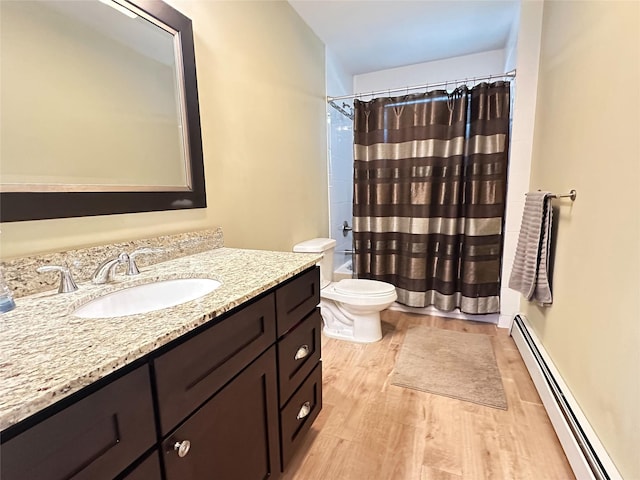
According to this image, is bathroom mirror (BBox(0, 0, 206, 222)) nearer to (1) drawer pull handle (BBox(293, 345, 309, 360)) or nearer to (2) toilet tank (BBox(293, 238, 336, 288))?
(1) drawer pull handle (BBox(293, 345, 309, 360))

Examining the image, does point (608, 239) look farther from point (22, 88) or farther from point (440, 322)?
point (22, 88)

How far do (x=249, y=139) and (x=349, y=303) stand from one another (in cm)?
125

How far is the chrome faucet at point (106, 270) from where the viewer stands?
95 cm

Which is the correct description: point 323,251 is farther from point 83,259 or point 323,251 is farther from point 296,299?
point 83,259

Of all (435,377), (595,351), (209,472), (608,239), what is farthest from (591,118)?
(209,472)

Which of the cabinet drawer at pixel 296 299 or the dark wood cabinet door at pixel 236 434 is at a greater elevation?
the cabinet drawer at pixel 296 299

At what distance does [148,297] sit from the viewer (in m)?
1.01

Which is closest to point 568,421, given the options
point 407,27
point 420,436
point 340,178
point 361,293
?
point 420,436

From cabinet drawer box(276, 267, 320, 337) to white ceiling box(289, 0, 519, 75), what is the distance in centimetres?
192

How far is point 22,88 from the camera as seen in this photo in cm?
87

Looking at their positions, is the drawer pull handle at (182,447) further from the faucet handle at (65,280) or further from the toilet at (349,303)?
the toilet at (349,303)

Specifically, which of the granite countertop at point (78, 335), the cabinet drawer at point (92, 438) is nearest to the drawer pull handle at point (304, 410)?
the granite countertop at point (78, 335)

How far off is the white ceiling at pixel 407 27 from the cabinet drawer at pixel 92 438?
7.83 ft

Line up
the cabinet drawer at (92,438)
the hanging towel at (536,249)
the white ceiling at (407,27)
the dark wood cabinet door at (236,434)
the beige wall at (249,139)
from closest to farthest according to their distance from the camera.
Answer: the cabinet drawer at (92,438) < the dark wood cabinet door at (236,434) < the beige wall at (249,139) < the hanging towel at (536,249) < the white ceiling at (407,27)
